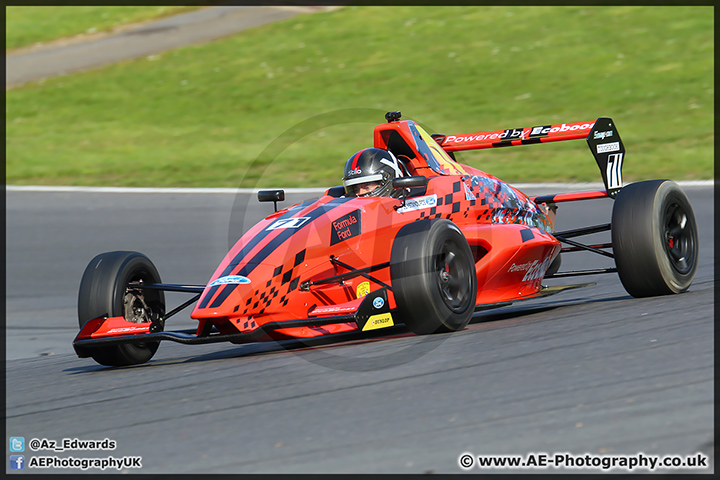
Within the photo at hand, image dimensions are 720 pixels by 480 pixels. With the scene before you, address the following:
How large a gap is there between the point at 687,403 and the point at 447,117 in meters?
18.2

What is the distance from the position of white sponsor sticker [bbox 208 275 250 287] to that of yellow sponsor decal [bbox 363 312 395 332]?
3.00 feet

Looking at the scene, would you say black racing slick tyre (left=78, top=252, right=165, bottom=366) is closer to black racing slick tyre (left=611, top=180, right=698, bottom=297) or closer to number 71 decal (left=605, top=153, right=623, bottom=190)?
black racing slick tyre (left=611, top=180, right=698, bottom=297)

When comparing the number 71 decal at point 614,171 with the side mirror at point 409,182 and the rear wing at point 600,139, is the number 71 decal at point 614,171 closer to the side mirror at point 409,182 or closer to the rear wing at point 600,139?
the rear wing at point 600,139

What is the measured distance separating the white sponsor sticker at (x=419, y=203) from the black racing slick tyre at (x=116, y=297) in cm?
212

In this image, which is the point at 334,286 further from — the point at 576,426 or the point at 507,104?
the point at 507,104

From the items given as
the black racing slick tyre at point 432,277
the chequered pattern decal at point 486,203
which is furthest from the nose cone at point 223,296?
the chequered pattern decal at point 486,203

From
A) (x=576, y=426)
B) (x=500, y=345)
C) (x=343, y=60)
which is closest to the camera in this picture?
(x=576, y=426)

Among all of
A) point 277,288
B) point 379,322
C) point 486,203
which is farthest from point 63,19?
point 379,322

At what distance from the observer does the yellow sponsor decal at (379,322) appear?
20.0 feet

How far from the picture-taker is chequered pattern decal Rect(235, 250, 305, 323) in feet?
20.6

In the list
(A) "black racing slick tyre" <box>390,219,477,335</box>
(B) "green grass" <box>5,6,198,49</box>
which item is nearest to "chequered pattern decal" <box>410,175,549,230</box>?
(A) "black racing slick tyre" <box>390,219,477,335</box>

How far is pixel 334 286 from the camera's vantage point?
6832 mm

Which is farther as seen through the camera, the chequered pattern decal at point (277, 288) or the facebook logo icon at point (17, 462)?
the chequered pattern decal at point (277, 288)

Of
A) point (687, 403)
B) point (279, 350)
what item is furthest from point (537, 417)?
point (279, 350)
